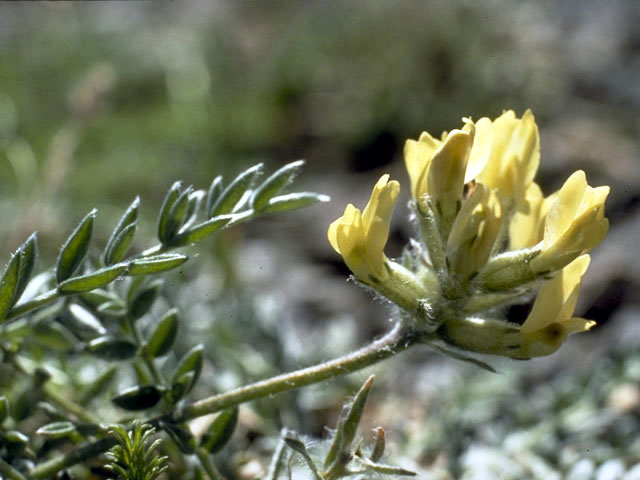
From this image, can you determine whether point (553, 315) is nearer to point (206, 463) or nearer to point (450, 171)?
point (450, 171)

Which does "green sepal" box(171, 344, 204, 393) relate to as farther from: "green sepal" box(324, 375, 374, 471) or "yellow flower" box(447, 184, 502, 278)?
"yellow flower" box(447, 184, 502, 278)

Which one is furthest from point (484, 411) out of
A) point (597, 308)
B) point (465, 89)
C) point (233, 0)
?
point (233, 0)

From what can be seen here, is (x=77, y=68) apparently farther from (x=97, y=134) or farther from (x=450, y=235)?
(x=450, y=235)

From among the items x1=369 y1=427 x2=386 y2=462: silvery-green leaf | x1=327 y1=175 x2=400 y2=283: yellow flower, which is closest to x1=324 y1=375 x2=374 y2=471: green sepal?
x1=369 y1=427 x2=386 y2=462: silvery-green leaf

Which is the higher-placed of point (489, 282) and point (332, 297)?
point (489, 282)

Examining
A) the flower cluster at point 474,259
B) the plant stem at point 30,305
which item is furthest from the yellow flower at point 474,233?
the plant stem at point 30,305

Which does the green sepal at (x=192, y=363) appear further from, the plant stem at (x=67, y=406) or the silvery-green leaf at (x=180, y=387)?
the plant stem at (x=67, y=406)
